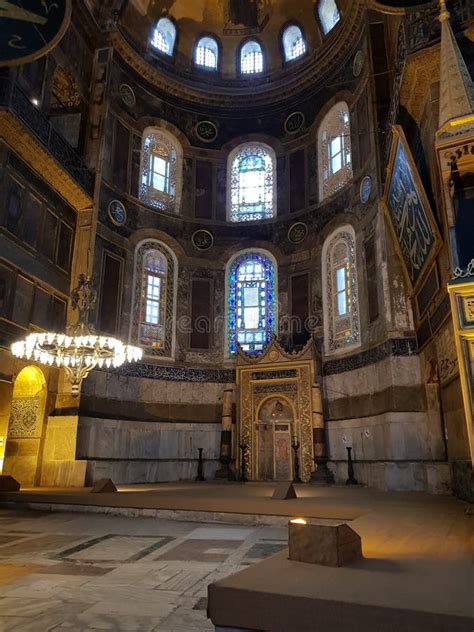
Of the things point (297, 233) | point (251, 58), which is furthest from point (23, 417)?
point (251, 58)

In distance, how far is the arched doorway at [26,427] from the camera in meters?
10.9

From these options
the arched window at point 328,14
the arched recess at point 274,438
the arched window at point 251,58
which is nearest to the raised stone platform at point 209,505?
the arched recess at point 274,438

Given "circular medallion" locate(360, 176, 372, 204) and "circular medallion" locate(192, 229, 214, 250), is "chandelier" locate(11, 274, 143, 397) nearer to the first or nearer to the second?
"circular medallion" locate(192, 229, 214, 250)

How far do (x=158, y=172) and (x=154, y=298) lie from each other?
398 cm

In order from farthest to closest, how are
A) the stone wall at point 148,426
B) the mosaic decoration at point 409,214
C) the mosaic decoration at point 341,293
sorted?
the mosaic decoration at point 341,293 < the stone wall at point 148,426 < the mosaic decoration at point 409,214

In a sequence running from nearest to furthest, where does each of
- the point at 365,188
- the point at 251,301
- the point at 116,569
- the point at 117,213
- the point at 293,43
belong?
the point at 116,569 < the point at 365,188 < the point at 117,213 < the point at 251,301 < the point at 293,43

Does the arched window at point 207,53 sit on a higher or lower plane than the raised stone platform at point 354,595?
higher

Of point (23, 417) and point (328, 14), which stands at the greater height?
point (328, 14)

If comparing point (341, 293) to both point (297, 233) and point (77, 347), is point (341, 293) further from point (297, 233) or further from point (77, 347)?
point (77, 347)

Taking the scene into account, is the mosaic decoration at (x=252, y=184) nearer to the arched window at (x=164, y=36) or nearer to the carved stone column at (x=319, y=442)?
the arched window at (x=164, y=36)

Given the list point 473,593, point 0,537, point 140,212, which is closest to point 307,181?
point 140,212

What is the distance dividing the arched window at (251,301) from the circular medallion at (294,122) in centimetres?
400

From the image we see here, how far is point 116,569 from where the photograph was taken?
13.4 ft

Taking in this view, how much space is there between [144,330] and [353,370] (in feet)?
18.3
